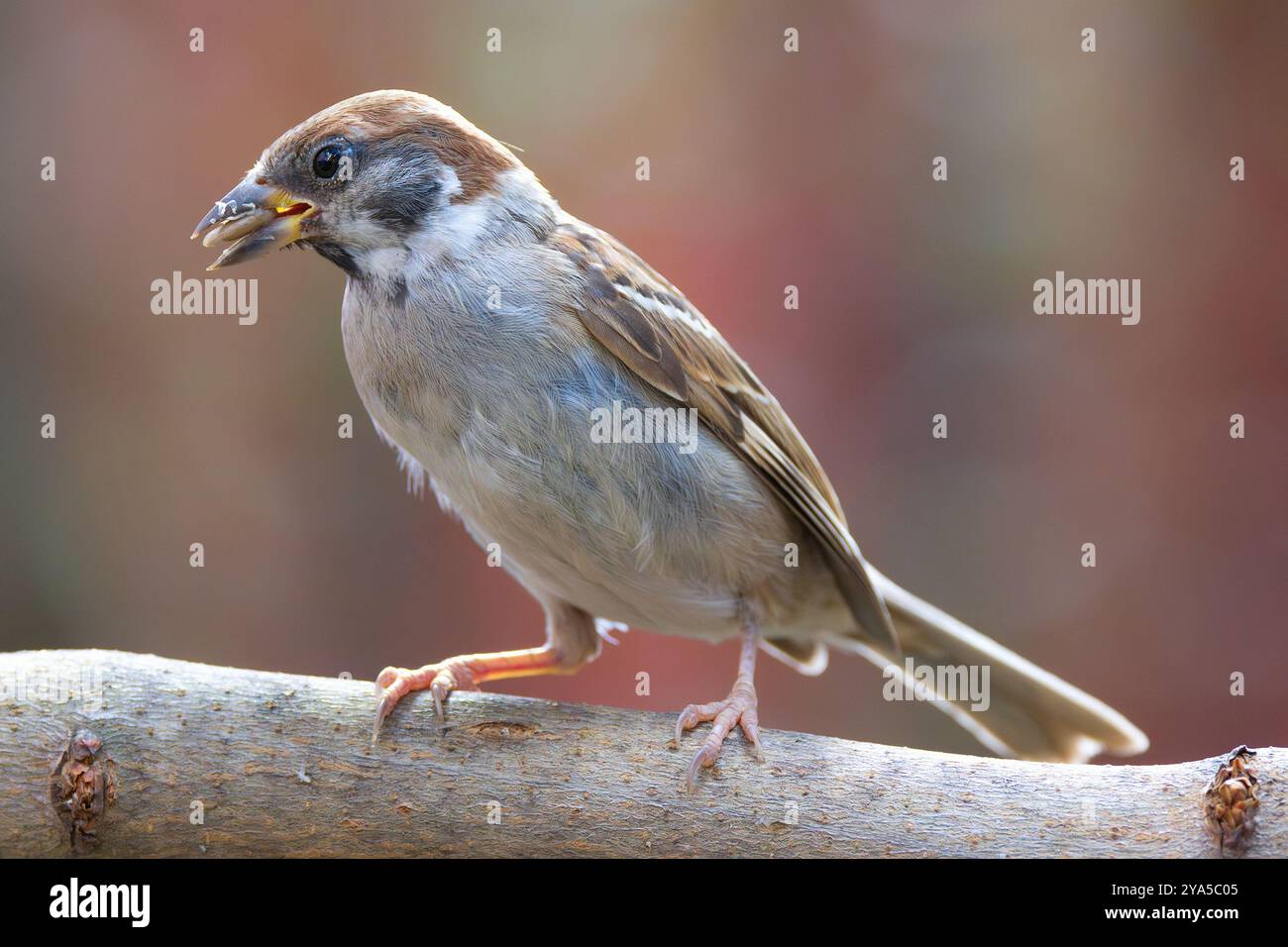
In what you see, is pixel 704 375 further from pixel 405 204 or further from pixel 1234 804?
pixel 1234 804

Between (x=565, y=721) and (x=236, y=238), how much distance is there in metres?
1.50

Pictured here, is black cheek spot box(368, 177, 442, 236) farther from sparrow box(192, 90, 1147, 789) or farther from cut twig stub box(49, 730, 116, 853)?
cut twig stub box(49, 730, 116, 853)

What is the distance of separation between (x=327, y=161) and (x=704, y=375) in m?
1.17

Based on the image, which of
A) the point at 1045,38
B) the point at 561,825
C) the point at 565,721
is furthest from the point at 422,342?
the point at 1045,38

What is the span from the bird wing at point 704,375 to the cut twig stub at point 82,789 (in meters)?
1.60

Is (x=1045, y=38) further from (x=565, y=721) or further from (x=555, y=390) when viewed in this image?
(x=565, y=721)

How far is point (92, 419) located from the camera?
17.9ft

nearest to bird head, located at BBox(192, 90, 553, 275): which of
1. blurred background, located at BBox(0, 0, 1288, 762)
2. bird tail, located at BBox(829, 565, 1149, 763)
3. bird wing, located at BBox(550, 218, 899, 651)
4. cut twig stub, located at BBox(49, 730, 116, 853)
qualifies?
bird wing, located at BBox(550, 218, 899, 651)

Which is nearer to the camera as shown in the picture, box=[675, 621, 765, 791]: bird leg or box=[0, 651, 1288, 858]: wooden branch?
box=[0, 651, 1288, 858]: wooden branch

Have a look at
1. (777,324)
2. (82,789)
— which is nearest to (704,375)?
(82,789)

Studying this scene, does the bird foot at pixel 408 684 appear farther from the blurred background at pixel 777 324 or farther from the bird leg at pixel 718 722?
the blurred background at pixel 777 324

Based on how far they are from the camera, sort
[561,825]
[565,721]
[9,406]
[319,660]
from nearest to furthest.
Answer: [561,825] → [565,721] → [9,406] → [319,660]

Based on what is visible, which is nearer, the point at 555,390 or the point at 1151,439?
the point at 555,390

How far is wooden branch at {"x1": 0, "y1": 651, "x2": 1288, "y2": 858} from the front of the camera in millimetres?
2604
